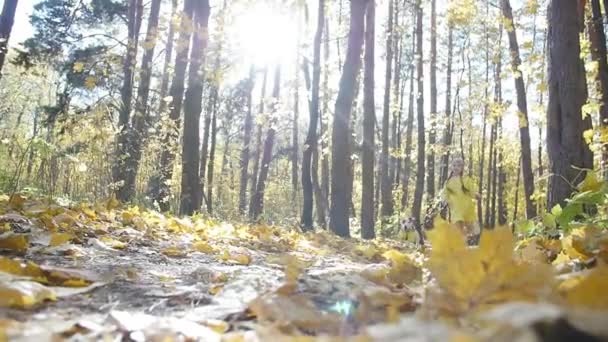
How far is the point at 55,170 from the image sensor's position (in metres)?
6.64

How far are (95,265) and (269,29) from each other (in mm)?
14342

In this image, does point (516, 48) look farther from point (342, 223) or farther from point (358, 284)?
point (358, 284)

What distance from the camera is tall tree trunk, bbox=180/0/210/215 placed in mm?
8117

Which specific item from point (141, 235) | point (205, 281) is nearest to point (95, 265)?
point (205, 281)

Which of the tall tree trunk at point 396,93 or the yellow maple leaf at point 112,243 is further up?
the tall tree trunk at point 396,93

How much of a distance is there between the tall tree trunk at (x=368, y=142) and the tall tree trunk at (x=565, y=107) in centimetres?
801

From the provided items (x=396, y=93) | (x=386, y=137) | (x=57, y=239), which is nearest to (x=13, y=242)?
(x=57, y=239)

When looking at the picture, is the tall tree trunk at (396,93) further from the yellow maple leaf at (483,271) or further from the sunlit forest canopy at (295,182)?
the yellow maple leaf at (483,271)

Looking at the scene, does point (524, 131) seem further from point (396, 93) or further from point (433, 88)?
point (396, 93)

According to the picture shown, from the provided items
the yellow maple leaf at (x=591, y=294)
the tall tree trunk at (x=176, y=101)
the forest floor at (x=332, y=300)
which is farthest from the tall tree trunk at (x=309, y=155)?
the yellow maple leaf at (x=591, y=294)

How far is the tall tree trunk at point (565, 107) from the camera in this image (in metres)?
4.66

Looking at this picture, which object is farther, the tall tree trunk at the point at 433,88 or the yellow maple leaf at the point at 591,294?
the tall tree trunk at the point at 433,88

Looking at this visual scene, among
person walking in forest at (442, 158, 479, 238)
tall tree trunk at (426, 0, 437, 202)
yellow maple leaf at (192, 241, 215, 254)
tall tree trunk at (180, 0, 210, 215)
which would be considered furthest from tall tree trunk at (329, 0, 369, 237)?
tall tree trunk at (426, 0, 437, 202)

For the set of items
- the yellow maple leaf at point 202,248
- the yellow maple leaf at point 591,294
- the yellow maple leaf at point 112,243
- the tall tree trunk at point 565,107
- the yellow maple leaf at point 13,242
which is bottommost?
the yellow maple leaf at point 202,248
